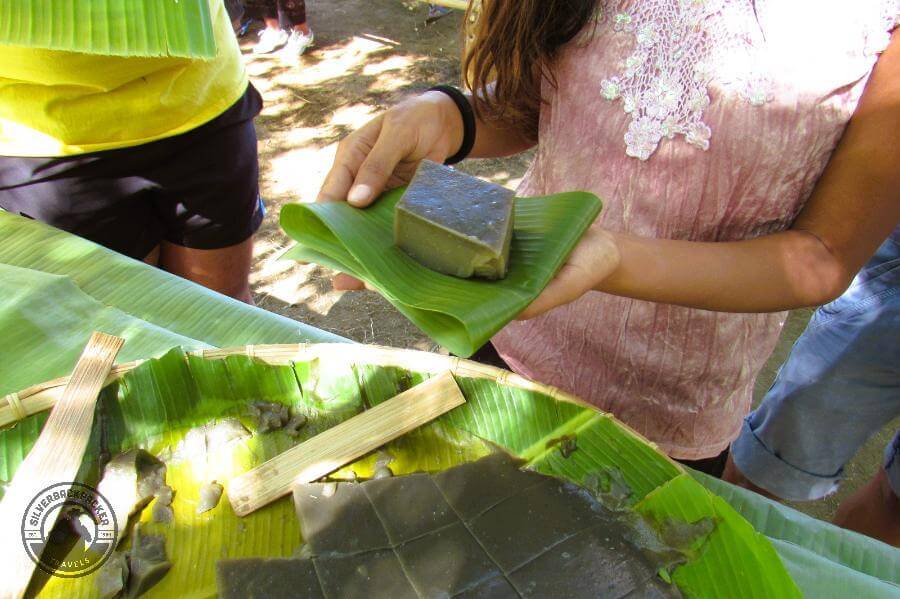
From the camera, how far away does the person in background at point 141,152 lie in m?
1.78

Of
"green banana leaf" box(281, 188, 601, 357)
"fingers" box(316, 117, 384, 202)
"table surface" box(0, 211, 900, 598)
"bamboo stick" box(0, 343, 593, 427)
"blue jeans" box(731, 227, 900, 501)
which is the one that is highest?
"fingers" box(316, 117, 384, 202)

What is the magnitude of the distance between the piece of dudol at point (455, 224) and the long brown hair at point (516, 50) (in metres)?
0.36

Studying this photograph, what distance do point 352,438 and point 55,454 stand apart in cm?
61

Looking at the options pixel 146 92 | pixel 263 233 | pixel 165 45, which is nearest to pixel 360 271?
pixel 165 45

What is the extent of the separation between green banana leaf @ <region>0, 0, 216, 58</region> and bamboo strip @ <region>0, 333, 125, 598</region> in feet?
2.22

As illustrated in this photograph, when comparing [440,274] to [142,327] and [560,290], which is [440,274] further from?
[142,327]

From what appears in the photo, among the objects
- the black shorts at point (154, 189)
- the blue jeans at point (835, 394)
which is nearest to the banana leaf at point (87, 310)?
the black shorts at point (154, 189)

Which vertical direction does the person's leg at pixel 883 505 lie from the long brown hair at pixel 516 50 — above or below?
below

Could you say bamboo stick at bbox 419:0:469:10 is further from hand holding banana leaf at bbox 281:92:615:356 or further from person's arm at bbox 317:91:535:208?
hand holding banana leaf at bbox 281:92:615:356

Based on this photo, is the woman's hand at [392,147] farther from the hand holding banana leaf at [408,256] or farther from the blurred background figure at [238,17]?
the blurred background figure at [238,17]

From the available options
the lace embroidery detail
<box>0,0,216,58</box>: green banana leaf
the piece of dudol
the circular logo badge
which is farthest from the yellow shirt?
the lace embroidery detail

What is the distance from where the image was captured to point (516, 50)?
151cm

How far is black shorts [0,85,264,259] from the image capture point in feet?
6.50

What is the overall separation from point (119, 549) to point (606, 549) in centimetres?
101
